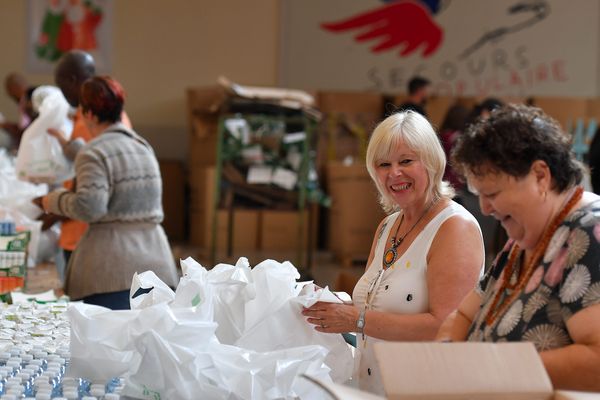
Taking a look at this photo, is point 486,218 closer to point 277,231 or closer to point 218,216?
point 277,231

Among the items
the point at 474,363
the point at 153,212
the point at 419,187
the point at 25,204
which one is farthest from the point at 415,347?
the point at 25,204

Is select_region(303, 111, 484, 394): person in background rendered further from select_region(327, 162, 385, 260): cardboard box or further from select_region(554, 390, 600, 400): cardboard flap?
select_region(327, 162, 385, 260): cardboard box

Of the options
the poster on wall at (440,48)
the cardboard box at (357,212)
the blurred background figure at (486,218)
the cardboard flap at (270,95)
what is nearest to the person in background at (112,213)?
the blurred background figure at (486,218)

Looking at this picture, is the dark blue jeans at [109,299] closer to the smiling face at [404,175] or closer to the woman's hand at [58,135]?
the woman's hand at [58,135]

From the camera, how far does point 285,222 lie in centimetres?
905

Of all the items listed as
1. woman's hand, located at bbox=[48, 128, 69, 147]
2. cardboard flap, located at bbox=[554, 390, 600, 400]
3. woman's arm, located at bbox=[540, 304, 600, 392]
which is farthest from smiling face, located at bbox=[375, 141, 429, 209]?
woman's hand, located at bbox=[48, 128, 69, 147]

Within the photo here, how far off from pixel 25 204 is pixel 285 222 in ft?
16.0

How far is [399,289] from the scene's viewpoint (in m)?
2.24

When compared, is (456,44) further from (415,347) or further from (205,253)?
(415,347)

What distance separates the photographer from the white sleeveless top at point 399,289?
7.27ft

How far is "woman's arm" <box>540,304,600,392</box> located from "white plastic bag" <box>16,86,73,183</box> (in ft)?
10.4

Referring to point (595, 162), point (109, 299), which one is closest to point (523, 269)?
point (109, 299)

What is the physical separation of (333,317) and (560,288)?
28.8 inches

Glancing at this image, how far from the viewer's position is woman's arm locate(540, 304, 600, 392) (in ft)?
4.97
